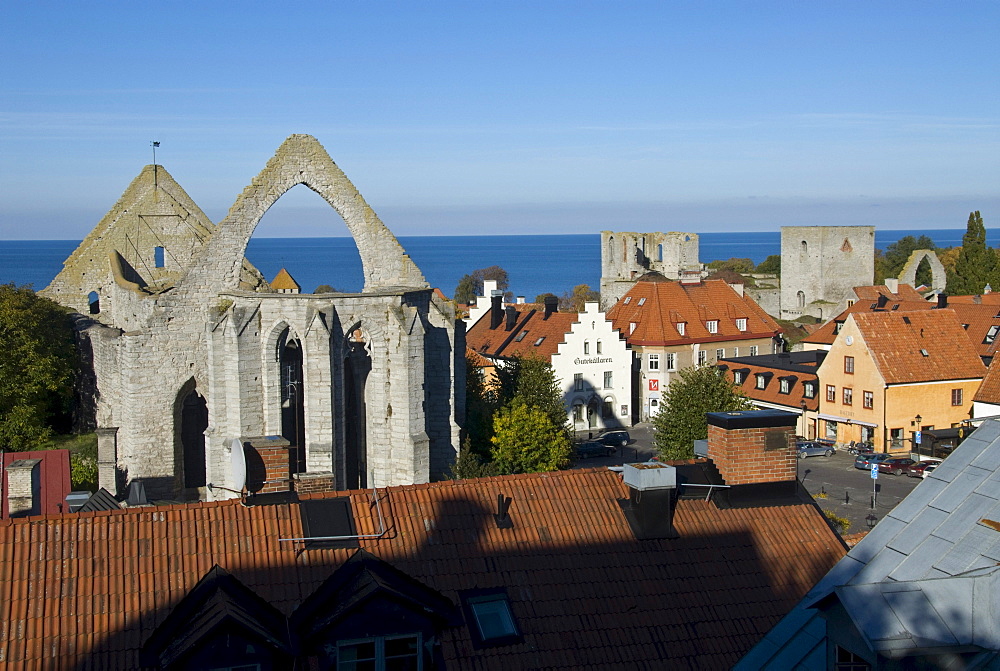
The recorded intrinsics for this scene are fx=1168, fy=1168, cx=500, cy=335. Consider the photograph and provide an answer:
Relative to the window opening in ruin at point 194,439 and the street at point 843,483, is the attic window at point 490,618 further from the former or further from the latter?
the street at point 843,483

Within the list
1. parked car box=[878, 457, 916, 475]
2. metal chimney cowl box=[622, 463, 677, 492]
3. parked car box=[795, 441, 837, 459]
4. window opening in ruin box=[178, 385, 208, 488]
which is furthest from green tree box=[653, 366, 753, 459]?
metal chimney cowl box=[622, 463, 677, 492]

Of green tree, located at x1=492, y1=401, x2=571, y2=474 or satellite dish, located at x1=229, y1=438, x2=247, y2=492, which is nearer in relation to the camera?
satellite dish, located at x1=229, y1=438, x2=247, y2=492

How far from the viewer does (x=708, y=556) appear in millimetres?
13109

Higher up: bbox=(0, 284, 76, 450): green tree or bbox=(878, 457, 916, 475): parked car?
bbox=(0, 284, 76, 450): green tree

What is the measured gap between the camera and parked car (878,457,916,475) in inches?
1789

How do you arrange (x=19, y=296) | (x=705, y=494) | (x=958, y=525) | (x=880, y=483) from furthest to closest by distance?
(x=880, y=483), (x=19, y=296), (x=705, y=494), (x=958, y=525)

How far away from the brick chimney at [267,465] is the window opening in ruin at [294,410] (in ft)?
45.2

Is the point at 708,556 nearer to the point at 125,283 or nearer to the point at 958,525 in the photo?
the point at 958,525

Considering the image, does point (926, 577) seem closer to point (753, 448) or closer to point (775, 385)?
point (753, 448)

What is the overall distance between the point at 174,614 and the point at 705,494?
6.53 metres

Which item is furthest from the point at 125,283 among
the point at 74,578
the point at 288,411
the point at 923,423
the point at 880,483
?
the point at 923,423

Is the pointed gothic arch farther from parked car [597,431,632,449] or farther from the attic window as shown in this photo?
the attic window

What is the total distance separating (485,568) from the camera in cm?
1230

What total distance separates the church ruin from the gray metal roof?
1916 cm
